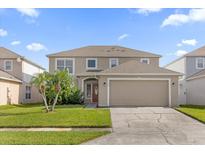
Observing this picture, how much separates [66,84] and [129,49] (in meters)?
13.4

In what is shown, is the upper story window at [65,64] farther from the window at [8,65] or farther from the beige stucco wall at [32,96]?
the window at [8,65]

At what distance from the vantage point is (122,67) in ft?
75.5

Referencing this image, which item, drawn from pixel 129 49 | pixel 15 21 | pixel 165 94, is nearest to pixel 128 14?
pixel 165 94

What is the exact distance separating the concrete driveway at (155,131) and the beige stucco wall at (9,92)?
540 inches

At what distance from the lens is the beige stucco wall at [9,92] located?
24953 mm

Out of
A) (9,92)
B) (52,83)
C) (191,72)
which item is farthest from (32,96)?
(191,72)

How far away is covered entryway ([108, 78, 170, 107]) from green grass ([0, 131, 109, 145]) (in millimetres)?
11169

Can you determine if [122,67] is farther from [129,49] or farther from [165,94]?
[129,49]

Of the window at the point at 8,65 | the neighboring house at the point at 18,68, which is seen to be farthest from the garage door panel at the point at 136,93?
the window at the point at 8,65

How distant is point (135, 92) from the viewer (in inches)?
876

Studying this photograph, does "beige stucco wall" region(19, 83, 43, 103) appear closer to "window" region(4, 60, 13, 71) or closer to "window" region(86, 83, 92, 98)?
"window" region(4, 60, 13, 71)

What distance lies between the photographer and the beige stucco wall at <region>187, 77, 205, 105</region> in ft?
82.9

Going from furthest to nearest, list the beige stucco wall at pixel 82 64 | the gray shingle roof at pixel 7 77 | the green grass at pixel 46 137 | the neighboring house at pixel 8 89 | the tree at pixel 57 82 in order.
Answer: the beige stucco wall at pixel 82 64, the neighboring house at pixel 8 89, the gray shingle roof at pixel 7 77, the tree at pixel 57 82, the green grass at pixel 46 137
